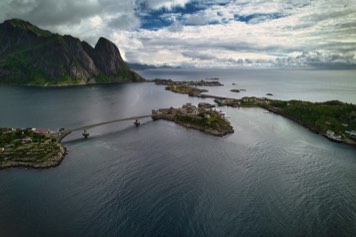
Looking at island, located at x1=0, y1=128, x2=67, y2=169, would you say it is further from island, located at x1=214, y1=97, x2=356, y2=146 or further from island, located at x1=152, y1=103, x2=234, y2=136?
→ island, located at x1=214, y1=97, x2=356, y2=146

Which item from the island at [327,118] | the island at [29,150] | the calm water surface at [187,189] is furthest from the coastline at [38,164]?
the island at [327,118]

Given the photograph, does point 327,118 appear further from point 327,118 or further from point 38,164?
point 38,164

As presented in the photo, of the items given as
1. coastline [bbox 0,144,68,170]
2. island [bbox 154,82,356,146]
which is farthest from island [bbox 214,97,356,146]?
coastline [bbox 0,144,68,170]

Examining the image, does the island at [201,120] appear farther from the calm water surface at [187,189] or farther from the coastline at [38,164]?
the coastline at [38,164]

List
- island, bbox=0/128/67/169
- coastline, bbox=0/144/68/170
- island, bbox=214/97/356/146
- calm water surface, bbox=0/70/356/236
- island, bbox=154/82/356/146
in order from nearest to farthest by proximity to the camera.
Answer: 1. calm water surface, bbox=0/70/356/236
2. coastline, bbox=0/144/68/170
3. island, bbox=0/128/67/169
4. island, bbox=154/82/356/146
5. island, bbox=214/97/356/146

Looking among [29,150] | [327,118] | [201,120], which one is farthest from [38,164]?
[327,118]
